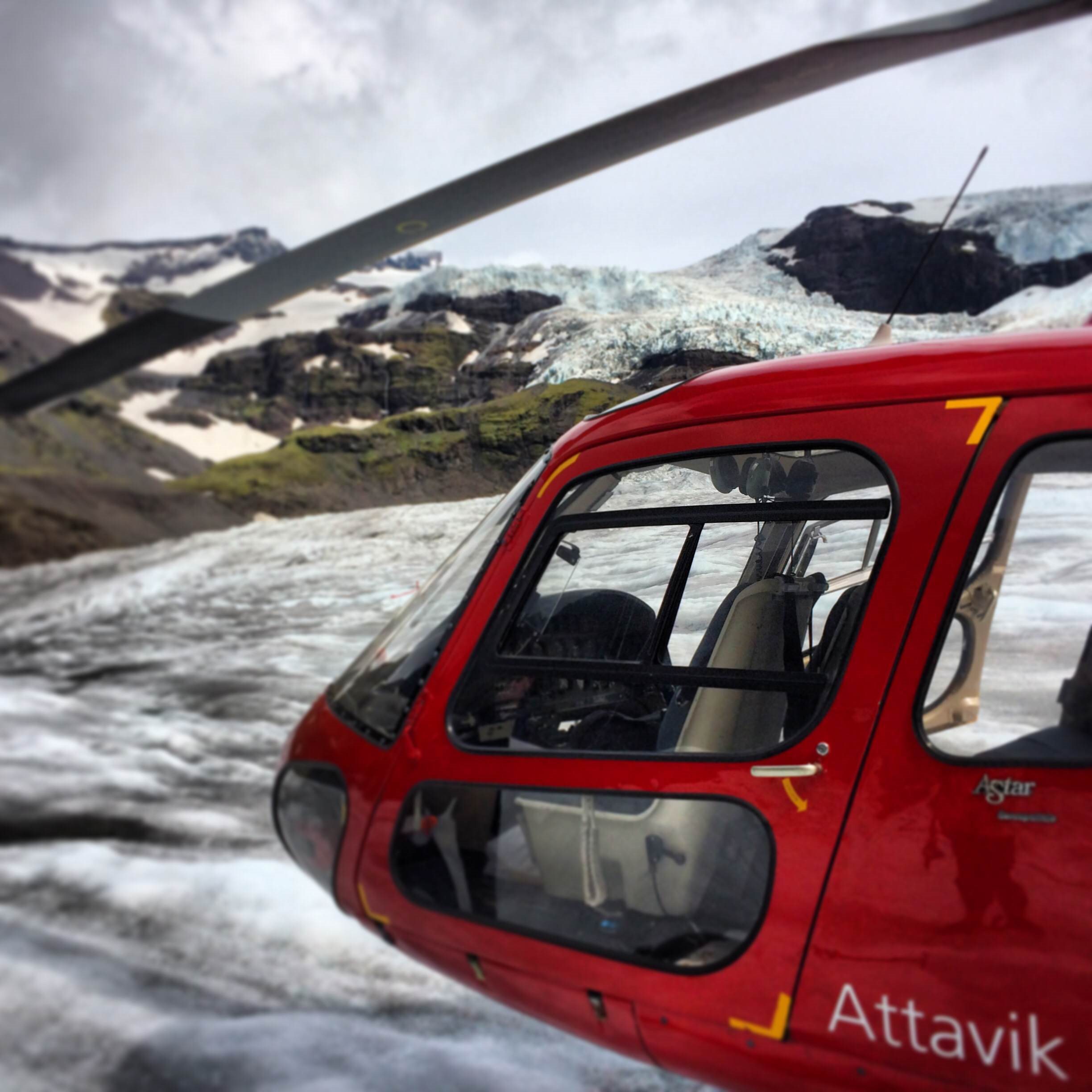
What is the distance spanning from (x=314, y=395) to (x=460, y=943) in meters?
3.92

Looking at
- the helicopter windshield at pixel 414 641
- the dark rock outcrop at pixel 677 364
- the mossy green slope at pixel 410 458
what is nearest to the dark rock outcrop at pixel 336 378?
the mossy green slope at pixel 410 458

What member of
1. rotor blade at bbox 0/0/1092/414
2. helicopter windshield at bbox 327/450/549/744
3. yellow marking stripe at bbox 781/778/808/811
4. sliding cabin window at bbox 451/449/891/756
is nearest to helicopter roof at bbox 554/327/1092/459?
sliding cabin window at bbox 451/449/891/756

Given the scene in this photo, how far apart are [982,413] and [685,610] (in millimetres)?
866

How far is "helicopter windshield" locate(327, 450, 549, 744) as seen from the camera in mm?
2240

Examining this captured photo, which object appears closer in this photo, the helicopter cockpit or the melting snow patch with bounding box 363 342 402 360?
the helicopter cockpit

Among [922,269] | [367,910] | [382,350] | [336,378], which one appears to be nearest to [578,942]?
[367,910]

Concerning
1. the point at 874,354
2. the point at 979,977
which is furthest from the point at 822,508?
the point at 979,977

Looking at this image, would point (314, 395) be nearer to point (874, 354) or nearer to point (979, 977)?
point (874, 354)

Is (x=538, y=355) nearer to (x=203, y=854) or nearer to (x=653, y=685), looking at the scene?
(x=653, y=685)

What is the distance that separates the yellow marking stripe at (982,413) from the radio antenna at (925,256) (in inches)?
17.5

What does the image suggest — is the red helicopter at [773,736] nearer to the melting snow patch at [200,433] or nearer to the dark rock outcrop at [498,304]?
the dark rock outcrop at [498,304]

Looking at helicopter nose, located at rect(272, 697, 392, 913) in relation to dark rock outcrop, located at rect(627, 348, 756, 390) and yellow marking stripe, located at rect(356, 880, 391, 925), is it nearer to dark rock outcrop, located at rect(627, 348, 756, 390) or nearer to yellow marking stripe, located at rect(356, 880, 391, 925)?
yellow marking stripe, located at rect(356, 880, 391, 925)

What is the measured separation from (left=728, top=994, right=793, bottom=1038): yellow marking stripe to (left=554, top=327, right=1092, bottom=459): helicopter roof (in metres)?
1.14

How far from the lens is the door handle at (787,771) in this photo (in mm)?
1493
